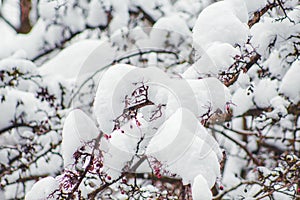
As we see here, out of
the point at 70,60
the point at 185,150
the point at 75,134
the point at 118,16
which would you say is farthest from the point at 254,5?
the point at 70,60

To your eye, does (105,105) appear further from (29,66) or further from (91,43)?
(91,43)

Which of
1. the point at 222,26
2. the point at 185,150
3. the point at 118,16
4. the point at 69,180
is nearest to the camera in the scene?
the point at 185,150

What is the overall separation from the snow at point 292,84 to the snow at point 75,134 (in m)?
1.70

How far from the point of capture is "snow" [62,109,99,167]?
174 cm

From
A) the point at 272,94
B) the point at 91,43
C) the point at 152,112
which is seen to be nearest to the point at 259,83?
the point at 272,94

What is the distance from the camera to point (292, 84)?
2990 mm

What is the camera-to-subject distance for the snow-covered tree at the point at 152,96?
64.4 inches

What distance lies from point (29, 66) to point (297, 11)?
2.38 metres

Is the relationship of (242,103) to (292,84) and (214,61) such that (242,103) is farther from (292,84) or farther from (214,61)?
(214,61)

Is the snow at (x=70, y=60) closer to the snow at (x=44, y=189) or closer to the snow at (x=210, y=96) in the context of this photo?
the snow at (x=44, y=189)

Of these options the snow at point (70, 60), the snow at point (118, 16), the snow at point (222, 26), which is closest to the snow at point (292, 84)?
the snow at point (222, 26)

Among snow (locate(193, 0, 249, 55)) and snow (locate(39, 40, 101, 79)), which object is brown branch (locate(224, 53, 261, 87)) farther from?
snow (locate(39, 40, 101, 79))

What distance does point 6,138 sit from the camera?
460 cm

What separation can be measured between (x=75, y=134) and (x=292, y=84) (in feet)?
5.89
